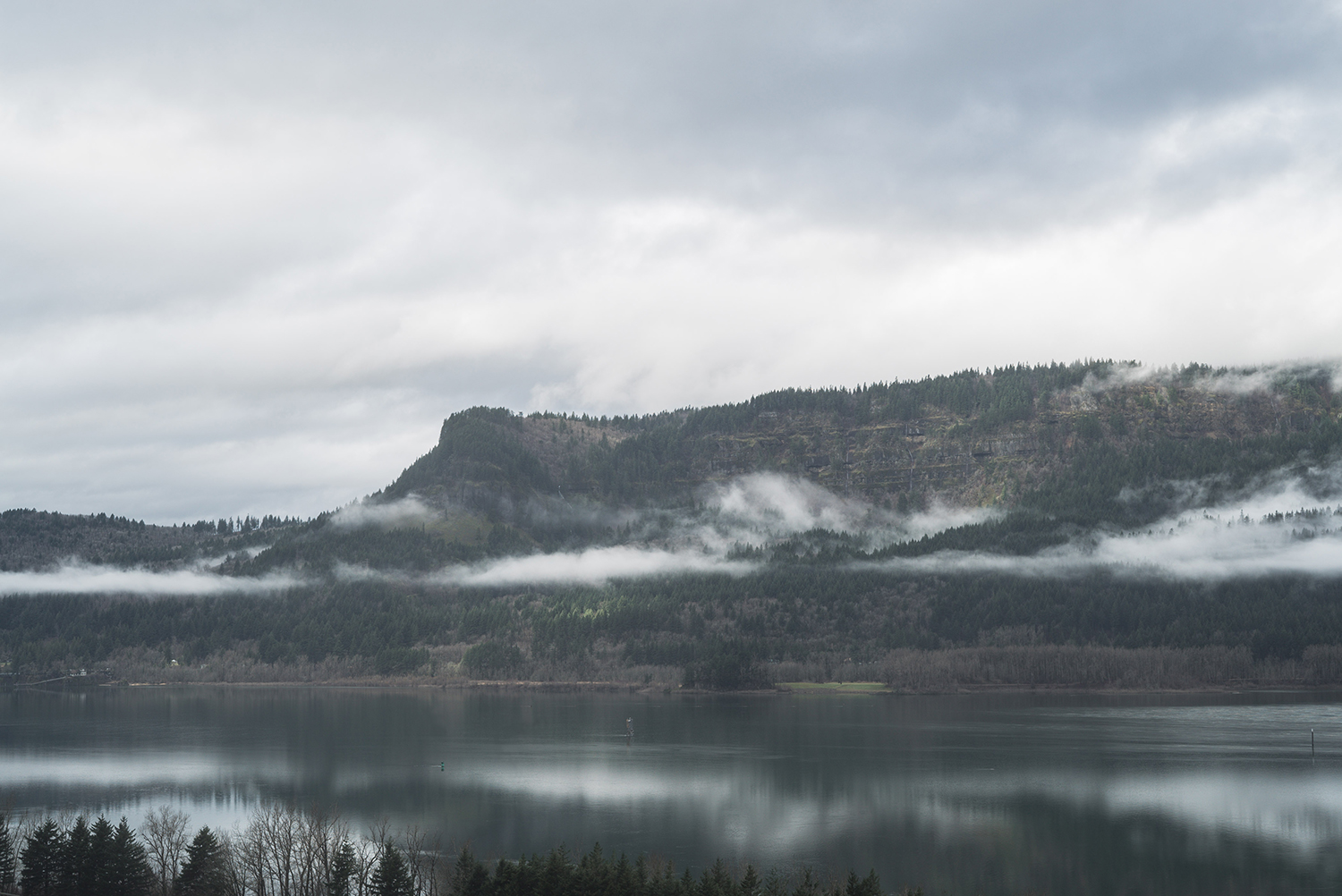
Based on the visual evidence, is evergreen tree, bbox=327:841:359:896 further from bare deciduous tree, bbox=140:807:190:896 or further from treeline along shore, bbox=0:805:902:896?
bare deciduous tree, bbox=140:807:190:896

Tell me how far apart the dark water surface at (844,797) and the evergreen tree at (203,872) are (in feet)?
93.0

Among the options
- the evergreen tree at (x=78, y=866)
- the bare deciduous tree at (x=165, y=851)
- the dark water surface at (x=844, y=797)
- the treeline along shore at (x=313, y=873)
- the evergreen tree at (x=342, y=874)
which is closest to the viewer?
the treeline along shore at (x=313, y=873)

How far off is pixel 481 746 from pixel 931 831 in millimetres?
98029

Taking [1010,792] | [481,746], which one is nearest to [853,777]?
[1010,792]

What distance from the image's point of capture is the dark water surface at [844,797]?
104 meters

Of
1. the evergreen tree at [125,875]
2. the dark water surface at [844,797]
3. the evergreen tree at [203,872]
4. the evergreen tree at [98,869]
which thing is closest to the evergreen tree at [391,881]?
the evergreen tree at [203,872]

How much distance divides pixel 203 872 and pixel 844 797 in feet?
267

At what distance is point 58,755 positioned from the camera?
588 feet

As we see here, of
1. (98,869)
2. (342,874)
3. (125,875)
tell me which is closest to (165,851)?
(125,875)

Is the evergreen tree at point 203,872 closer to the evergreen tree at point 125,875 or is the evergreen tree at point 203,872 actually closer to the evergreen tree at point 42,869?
the evergreen tree at point 125,875

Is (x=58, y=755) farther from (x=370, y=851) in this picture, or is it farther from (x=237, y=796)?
(x=370, y=851)

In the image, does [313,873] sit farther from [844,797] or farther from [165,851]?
[844,797]

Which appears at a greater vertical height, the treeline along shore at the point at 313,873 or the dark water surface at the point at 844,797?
the treeline along shore at the point at 313,873

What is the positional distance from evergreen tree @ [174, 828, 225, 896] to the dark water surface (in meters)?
28.3
